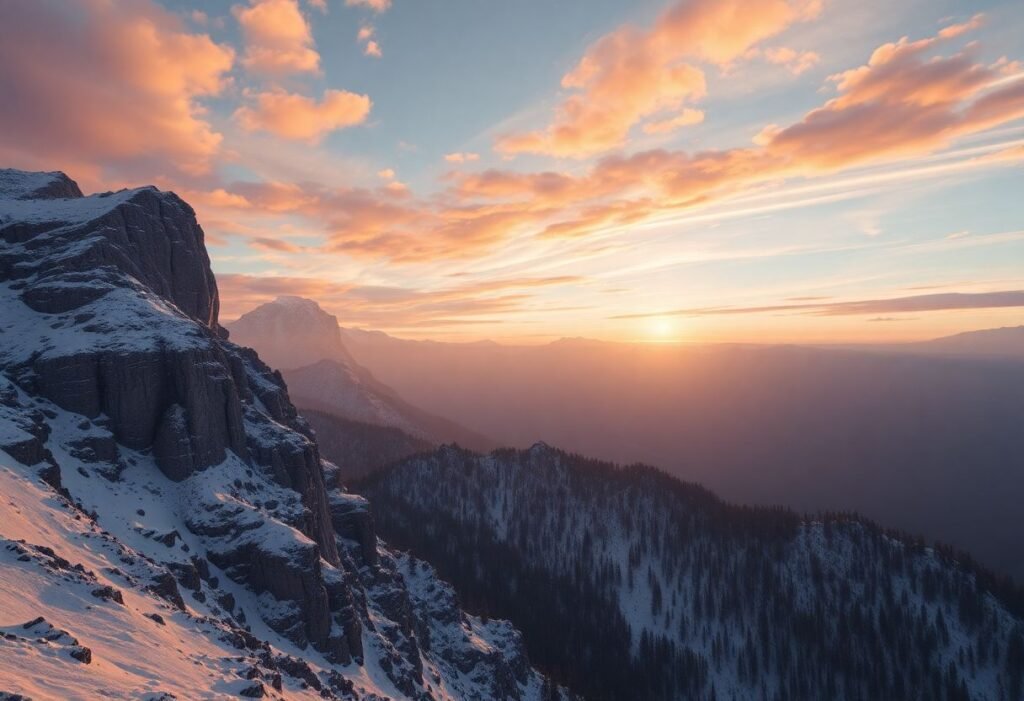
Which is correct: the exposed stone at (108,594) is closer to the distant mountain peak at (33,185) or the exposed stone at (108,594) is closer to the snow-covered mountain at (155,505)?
the snow-covered mountain at (155,505)

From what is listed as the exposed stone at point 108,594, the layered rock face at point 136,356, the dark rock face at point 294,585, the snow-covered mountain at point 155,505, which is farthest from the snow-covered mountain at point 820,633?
the exposed stone at point 108,594

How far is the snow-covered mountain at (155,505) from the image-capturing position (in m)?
39.1

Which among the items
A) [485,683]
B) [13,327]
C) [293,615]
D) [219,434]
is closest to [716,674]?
[485,683]

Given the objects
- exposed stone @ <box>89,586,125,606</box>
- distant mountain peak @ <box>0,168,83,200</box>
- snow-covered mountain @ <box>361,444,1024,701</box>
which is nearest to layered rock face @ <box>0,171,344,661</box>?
distant mountain peak @ <box>0,168,83,200</box>

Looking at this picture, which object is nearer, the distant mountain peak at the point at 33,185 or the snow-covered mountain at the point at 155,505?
the snow-covered mountain at the point at 155,505

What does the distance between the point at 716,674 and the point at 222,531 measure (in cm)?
16993

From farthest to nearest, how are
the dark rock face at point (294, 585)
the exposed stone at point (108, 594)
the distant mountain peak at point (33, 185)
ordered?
the distant mountain peak at point (33, 185) → the dark rock face at point (294, 585) → the exposed stone at point (108, 594)

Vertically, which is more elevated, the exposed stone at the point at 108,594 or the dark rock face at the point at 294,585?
the exposed stone at the point at 108,594

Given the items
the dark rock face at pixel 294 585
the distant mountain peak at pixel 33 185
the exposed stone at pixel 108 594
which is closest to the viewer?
the exposed stone at pixel 108 594

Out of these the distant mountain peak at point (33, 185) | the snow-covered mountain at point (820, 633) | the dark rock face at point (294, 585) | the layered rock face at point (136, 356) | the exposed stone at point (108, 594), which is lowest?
the snow-covered mountain at point (820, 633)

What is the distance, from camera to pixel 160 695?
32625 millimetres

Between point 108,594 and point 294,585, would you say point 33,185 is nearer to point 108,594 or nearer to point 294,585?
point 294,585

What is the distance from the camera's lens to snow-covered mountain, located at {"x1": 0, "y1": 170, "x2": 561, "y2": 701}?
128ft

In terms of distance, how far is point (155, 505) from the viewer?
64000 millimetres
